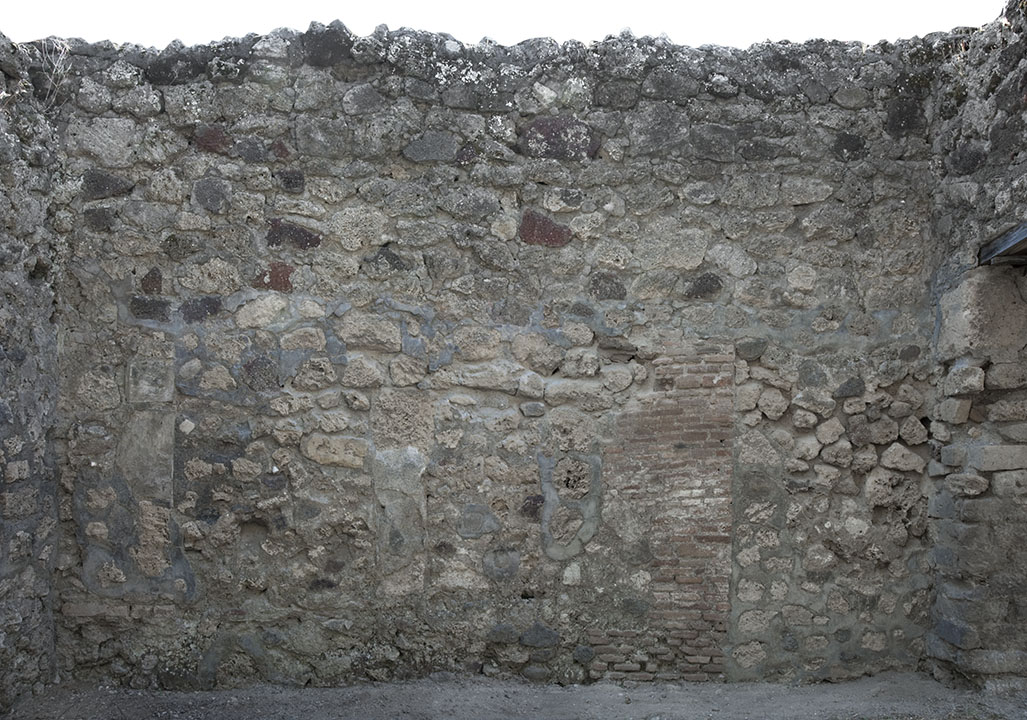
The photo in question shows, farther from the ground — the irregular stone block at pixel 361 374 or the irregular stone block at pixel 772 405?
the irregular stone block at pixel 361 374

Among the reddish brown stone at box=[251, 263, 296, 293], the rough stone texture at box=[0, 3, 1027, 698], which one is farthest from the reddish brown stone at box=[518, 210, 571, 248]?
the reddish brown stone at box=[251, 263, 296, 293]

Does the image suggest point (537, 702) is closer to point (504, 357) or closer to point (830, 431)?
point (504, 357)

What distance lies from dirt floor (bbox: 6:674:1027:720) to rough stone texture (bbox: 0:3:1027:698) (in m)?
0.10

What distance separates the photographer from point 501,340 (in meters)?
4.11

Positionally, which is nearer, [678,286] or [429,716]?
[429,716]

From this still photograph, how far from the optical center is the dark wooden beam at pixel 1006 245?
355 centimetres

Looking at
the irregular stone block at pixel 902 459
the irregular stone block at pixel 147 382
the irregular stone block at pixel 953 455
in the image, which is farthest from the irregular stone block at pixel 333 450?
the irregular stone block at pixel 953 455

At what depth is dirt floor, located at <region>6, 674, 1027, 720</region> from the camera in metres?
3.76

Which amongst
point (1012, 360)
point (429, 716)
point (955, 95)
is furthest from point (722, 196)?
point (429, 716)

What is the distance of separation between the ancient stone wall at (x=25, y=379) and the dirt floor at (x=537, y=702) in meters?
0.30

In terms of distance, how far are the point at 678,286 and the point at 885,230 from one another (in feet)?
3.48

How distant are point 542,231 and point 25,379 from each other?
→ 8.06 ft

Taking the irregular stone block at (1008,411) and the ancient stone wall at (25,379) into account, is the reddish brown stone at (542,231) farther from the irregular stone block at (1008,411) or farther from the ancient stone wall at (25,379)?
the ancient stone wall at (25,379)

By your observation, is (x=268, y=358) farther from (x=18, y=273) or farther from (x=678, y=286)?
(x=678, y=286)
